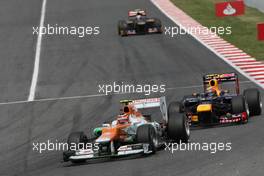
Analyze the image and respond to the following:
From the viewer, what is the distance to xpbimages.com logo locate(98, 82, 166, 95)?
2658 centimetres

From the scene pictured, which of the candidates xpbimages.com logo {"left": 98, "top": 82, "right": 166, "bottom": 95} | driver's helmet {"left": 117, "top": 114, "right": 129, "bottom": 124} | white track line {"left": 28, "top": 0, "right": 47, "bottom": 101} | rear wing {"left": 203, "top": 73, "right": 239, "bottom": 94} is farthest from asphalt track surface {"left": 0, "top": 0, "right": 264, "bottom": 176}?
rear wing {"left": 203, "top": 73, "right": 239, "bottom": 94}

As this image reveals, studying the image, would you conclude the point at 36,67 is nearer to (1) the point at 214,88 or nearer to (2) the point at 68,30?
(2) the point at 68,30

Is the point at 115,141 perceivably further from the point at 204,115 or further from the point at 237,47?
the point at 237,47

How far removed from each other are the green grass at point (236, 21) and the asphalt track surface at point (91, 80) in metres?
1.61

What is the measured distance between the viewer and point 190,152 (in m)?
16.1

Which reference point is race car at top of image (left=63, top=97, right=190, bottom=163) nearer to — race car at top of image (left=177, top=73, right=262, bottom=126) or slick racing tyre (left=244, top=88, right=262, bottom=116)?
race car at top of image (left=177, top=73, right=262, bottom=126)

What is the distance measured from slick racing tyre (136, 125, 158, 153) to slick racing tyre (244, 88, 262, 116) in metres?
4.65

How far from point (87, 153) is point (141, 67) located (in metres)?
14.7

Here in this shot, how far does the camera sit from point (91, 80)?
29.1 m

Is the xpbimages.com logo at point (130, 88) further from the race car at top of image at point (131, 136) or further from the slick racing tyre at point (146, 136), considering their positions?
the slick racing tyre at point (146, 136)

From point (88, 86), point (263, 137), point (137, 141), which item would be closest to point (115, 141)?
point (137, 141)

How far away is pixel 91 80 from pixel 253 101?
9.70m

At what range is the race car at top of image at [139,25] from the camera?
37719 millimetres

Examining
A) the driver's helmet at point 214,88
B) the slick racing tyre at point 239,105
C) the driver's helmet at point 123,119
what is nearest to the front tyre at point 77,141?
the driver's helmet at point 123,119
